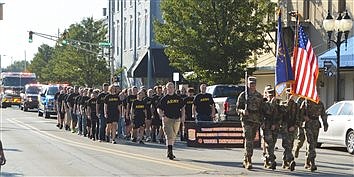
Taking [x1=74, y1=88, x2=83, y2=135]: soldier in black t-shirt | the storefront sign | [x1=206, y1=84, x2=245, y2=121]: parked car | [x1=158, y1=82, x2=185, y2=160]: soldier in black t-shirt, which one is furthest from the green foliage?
[x1=158, y1=82, x2=185, y2=160]: soldier in black t-shirt

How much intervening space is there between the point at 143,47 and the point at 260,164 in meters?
41.8

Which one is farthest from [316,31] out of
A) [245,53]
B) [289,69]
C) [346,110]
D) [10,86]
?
[10,86]

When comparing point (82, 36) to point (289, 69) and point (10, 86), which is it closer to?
point (10, 86)

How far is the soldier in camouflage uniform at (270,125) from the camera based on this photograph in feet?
49.4

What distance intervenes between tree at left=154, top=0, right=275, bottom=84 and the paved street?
12.8 meters

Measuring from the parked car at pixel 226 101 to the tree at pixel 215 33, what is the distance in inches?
254

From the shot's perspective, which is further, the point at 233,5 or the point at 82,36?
the point at 82,36

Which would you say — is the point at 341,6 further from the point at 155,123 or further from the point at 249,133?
the point at 249,133

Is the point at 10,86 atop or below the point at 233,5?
below

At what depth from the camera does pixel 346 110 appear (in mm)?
21312

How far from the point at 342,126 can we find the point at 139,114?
664cm

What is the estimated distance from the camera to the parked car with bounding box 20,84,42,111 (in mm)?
51125

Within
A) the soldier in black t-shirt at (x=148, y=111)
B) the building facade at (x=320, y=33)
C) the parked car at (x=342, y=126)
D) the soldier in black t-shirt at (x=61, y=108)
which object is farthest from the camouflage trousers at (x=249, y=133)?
the building facade at (x=320, y=33)

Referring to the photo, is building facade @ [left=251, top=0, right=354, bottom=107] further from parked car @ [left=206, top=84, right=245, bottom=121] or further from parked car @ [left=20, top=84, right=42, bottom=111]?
parked car @ [left=20, top=84, right=42, bottom=111]
